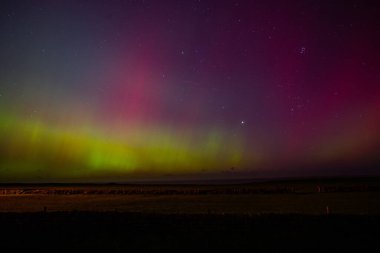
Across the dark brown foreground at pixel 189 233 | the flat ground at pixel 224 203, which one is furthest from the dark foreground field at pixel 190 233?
the flat ground at pixel 224 203

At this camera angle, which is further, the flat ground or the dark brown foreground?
the flat ground

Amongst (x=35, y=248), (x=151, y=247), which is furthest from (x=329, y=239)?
(x=35, y=248)

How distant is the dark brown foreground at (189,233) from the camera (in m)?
20.0

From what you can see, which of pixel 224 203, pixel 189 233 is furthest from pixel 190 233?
pixel 224 203

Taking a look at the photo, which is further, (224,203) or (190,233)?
(224,203)

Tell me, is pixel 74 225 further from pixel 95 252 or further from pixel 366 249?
pixel 366 249

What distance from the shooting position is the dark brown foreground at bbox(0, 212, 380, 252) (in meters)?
20.0

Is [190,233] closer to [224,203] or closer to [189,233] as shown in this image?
[189,233]

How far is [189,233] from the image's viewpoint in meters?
23.5

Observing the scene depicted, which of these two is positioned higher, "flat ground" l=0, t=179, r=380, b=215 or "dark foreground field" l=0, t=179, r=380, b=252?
"flat ground" l=0, t=179, r=380, b=215

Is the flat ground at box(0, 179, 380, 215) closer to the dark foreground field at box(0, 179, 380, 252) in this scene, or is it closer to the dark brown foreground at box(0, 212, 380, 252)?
the dark foreground field at box(0, 179, 380, 252)

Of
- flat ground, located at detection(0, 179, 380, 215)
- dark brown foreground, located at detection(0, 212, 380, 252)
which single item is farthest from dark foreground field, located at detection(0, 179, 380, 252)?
flat ground, located at detection(0, 179, 380, 215)

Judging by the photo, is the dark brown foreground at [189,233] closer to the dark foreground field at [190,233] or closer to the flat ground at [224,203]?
the dark foreground field at [190,233]

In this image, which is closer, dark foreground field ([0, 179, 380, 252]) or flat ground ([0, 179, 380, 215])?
dark foreground field ([0, 179, 380, 252])
